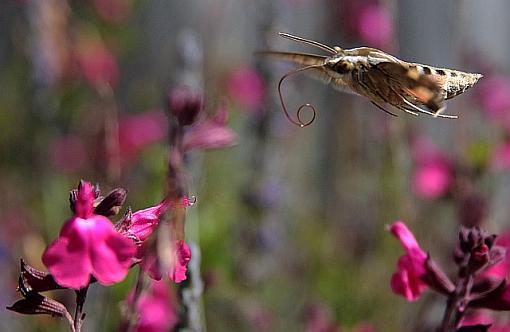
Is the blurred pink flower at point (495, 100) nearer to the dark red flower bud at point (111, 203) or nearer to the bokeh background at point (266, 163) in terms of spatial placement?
the bokeh background at point (266, 163)

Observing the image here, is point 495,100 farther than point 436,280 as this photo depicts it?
Yes

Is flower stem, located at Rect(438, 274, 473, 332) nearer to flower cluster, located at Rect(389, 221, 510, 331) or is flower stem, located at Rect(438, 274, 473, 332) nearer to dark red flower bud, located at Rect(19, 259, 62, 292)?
flower cluster, located at Rect(389, 221, 510, 331)

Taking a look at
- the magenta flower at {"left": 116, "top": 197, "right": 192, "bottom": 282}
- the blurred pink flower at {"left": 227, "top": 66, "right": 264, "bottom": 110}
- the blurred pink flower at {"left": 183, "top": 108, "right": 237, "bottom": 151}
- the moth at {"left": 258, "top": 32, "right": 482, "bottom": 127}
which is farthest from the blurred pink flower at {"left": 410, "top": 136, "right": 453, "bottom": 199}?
the magenta flower at {"left": 116, "top": 197, "right": 192, "bottom": 282}

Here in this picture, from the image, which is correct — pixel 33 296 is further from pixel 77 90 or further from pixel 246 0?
pixel 246 0

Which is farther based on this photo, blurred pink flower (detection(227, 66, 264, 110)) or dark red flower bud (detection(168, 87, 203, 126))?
blurred pink flower (detection(227, 66, 264, 110))

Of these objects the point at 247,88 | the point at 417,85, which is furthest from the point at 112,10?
the point at 417,85

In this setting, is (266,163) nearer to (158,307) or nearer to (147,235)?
(158,307)

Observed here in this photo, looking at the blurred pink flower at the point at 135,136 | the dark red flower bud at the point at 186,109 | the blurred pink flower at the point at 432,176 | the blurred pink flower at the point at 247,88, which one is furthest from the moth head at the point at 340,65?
the blurred pink flower at the point at 135,136

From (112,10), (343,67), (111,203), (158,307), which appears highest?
(112,10)
